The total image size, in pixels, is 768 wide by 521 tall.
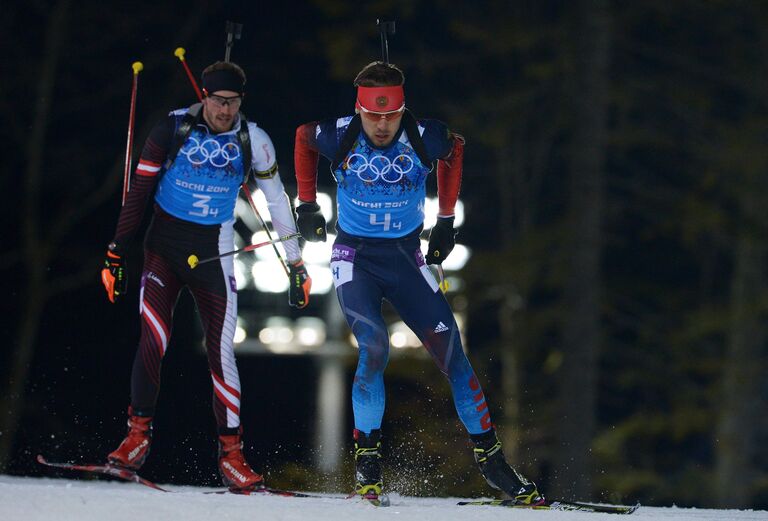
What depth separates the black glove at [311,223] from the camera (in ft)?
25.9

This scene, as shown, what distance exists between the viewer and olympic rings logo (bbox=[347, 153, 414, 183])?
758cm

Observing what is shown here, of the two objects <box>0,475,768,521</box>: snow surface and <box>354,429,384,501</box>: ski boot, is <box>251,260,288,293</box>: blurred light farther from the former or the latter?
<box>0,475,768,521</box>: snow surface

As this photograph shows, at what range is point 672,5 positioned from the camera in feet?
56.2

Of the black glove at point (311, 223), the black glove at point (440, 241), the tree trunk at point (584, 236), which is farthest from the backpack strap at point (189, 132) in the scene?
the tree trunk at point (584, 236)

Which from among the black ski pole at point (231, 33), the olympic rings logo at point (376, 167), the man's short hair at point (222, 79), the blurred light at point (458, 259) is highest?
the black ski pole at point (231, 33)

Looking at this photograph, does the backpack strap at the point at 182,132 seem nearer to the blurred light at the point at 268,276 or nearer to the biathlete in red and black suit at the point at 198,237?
the biathlete in red and black suit at the point at 198,237

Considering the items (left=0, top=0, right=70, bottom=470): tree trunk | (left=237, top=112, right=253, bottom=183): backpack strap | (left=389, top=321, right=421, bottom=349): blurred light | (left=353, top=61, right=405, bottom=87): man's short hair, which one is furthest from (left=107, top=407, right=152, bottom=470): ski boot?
(left=389, top=321, right=421, bottom=349): blurred light

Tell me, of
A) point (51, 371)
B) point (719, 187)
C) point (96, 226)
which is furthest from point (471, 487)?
point (96, 226)

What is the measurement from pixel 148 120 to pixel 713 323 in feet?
27.8

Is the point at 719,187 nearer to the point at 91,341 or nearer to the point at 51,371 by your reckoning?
the point at 51,371

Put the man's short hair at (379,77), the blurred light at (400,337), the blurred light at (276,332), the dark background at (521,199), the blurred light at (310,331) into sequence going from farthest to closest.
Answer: the blurred light at (310,331)
the blurred light at (276,332)
the blurred light at (400,337)
the dark background at (521,199)
the man's short hair at (379,77)

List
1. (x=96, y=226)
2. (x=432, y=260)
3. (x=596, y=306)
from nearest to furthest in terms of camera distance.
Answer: (x=432, y=260) < (x=596, y=306) < (x=96, y=226)

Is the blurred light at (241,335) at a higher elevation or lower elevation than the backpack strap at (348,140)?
lower

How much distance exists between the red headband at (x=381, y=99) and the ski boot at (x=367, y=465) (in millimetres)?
1750
